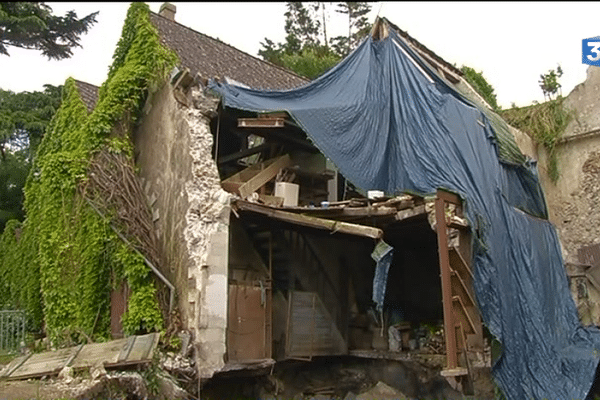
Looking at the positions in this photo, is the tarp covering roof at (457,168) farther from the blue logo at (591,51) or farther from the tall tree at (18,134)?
the tall tree at (18,134)

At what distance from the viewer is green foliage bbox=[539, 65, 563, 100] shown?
56.7 ft

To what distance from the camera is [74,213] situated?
12.1 meters

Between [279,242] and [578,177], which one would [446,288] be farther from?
[578,177]

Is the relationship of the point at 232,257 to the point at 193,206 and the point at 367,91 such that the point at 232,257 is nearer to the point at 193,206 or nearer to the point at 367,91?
the point at 193,206

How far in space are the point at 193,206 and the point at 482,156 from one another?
5625 mm

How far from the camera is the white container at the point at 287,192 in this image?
37.7 ft

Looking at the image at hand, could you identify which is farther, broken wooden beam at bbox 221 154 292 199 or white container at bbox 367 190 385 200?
broken wooden beam at bbox 221 154 292 199

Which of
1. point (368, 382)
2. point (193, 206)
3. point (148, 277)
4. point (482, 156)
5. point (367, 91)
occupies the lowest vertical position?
point (368, 382)

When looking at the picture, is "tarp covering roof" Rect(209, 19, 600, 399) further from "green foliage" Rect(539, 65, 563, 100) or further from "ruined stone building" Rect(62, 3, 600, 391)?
"green foliage" Rect(539, 65, 563, 100)

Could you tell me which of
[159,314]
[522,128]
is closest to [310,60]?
[522,128]

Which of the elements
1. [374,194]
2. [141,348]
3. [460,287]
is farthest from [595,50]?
[141,348]

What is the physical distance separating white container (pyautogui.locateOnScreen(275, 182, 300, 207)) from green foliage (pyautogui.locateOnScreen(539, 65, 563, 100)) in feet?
30.0

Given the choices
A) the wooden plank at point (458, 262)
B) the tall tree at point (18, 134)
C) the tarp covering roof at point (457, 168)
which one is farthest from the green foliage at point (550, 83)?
the tall tree at point (18, 134)

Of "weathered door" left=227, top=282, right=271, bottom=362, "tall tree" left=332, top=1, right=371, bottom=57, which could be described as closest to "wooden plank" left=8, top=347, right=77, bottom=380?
"weathered door" left=227, top=282, right=271, bottom=362
